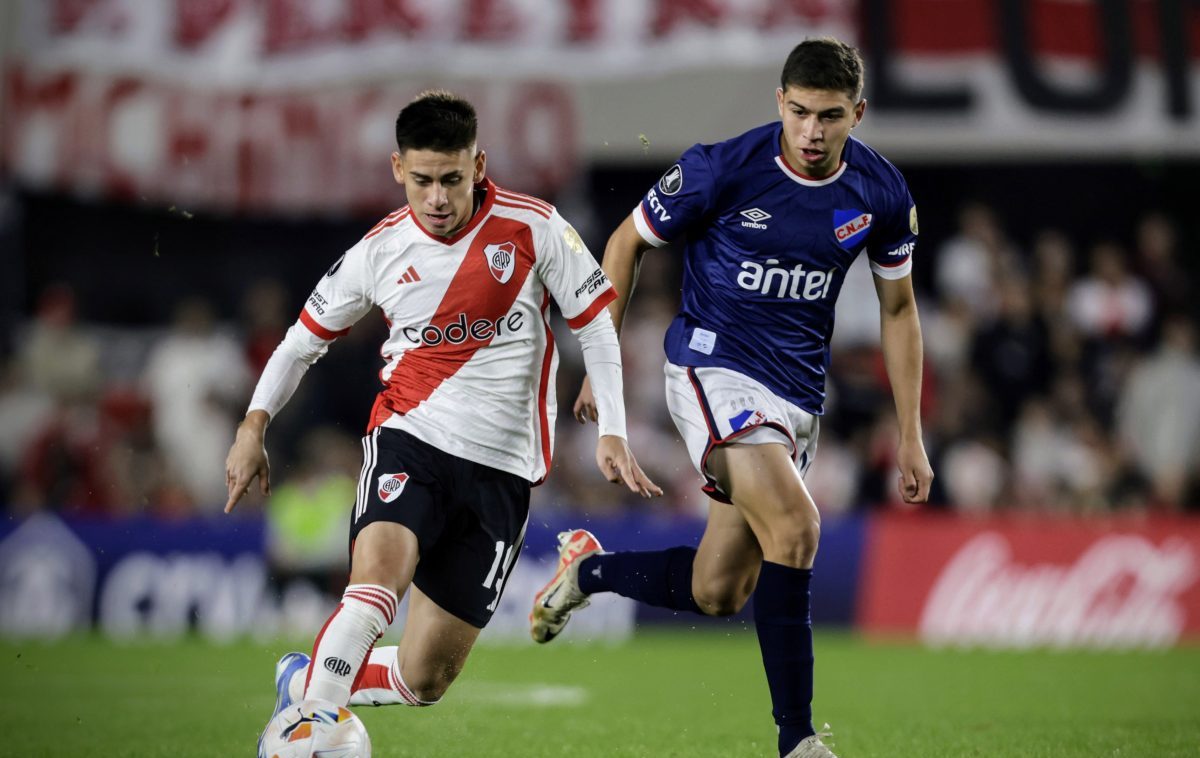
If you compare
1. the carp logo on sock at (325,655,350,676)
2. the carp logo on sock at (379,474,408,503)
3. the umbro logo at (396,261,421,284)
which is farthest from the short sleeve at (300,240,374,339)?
the carp logo on sock at (325,655,350,676)

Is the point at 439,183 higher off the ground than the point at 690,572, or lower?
higher

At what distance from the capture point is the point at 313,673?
16.8 ft

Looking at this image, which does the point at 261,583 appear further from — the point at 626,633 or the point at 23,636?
the point at 626,633

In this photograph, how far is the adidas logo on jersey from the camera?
20.3 feet

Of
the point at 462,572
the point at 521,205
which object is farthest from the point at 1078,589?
the point at 521,205

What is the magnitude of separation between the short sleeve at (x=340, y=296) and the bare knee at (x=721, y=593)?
179cm

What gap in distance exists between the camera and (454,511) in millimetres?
5766

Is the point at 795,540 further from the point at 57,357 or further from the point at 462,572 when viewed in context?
the point at 57,357

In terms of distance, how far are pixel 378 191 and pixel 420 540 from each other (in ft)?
32.0

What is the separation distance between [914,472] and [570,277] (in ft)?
5.09

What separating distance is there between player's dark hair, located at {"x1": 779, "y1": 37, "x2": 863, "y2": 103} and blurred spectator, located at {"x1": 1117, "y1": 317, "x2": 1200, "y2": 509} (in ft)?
30.7

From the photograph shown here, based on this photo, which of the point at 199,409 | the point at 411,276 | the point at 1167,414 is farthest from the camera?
the point at 1167,414

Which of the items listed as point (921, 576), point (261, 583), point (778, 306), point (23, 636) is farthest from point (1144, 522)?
point (23, 636)

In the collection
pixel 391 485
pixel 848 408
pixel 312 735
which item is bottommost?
pixel 848 408
